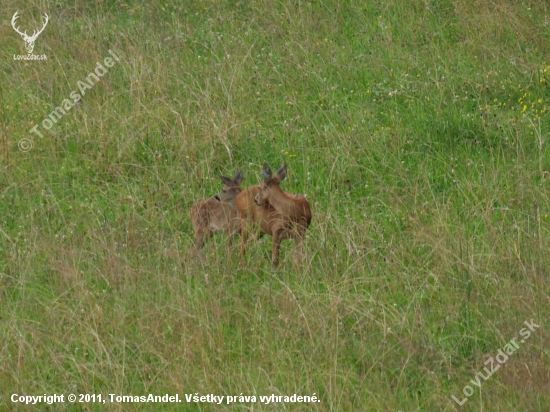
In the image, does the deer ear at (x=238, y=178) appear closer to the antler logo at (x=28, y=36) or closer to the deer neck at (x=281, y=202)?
the deer neck at (x=281, y=202)

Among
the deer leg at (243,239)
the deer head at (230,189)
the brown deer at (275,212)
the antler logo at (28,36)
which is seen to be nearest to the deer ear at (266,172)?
the brown deer at (275,212)

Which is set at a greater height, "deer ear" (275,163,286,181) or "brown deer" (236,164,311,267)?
"deer ear" (275,163,286,181)

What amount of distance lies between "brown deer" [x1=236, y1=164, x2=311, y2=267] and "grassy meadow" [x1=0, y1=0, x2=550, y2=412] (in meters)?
0.17

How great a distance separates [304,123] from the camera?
9.62 meters

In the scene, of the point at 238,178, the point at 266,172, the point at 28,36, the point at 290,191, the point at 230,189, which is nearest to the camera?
the point at 266,172

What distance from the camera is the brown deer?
7594 millimetres

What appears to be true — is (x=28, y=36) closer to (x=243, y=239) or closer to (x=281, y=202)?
(x=281, y=202)

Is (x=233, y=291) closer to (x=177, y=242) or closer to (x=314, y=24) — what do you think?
(x=177, y=242)


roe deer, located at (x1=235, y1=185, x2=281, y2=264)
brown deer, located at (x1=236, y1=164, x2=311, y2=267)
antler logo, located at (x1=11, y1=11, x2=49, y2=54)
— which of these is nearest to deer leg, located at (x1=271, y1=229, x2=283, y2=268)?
brown deer, located at (x1=236, y1=164, x2=311, y2=267)

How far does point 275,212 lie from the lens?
7707 mm

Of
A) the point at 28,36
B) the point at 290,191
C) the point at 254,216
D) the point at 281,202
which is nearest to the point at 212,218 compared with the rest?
the point at 254,216

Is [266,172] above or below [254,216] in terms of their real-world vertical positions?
above

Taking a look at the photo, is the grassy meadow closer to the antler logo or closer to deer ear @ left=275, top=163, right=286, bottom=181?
the antler logo

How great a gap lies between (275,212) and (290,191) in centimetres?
111
